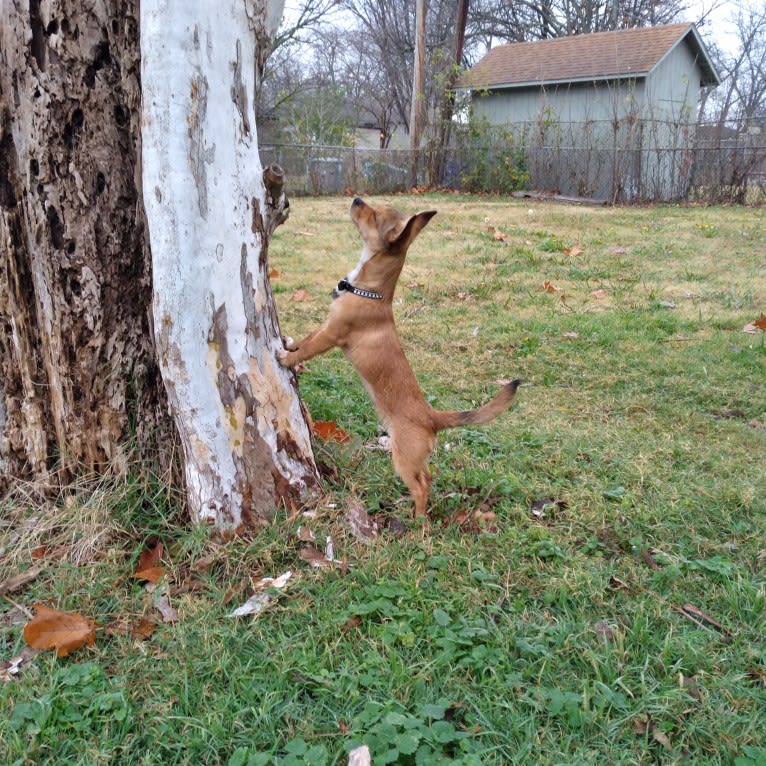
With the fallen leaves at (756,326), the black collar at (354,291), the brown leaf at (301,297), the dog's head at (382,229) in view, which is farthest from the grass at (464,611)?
the brown leaf at (301,297)

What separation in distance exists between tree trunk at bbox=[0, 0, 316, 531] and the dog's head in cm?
76

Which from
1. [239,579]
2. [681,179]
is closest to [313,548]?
[239,579]

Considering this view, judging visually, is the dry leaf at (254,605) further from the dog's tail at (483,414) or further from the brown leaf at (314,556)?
the dog's tail at (483,414)

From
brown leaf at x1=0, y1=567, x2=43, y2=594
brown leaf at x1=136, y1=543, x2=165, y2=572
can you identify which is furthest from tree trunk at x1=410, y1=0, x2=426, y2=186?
brown leaf at x1=0, y1=567, x2=43, y2=594

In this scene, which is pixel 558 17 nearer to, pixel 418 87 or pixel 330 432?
pixel 418 87

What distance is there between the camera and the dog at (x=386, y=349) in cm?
374

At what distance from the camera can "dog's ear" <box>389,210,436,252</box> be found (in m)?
3.88

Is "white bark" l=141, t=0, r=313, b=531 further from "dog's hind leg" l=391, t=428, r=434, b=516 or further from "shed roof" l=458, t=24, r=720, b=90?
"shed roof" l=458, t=24, r=720, b=90

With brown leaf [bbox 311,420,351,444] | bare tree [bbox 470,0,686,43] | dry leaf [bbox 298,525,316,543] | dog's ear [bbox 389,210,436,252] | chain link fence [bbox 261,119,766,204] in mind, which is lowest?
dry leaf [bbox 298,525,316,543]

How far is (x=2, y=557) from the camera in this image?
10.3 ft

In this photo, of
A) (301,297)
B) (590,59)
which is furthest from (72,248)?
(590,59)

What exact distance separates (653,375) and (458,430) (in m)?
2.04

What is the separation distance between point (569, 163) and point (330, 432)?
655 inches

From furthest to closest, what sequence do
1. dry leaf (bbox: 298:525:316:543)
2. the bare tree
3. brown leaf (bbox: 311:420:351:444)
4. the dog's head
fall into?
the bare tree → brown leaf (bbox: 311:420:351:444) → the dog's head → dry leaf (bbox: 298:525:316:543)
